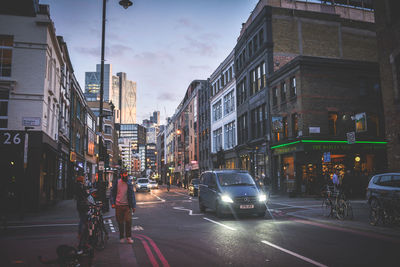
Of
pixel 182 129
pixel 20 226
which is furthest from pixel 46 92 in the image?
pixel 182 129

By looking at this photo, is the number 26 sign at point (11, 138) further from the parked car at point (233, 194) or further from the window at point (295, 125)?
the window at point (295, 125)

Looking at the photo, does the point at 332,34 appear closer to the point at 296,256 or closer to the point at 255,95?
the point at 255,95

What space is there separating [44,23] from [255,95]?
22.2m

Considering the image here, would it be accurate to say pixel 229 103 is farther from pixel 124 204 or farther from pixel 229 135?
pixel 124 204

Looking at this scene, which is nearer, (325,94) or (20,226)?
(20,226)

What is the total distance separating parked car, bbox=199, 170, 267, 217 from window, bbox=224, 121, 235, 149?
2808 centimetres

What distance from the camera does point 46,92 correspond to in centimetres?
2042

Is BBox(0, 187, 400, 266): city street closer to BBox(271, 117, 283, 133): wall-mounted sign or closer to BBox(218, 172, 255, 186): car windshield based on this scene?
BBox(218, 172, 255, 186): car windshield

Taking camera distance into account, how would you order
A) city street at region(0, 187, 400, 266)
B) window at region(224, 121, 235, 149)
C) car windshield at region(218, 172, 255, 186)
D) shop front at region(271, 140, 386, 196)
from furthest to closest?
window at region(224, 121, 235, 149) < shop front at region(271, 140, 386, 196) < car windshield at region(218, 172, 255, 186) < city street at region(0, 187, 400, 266)

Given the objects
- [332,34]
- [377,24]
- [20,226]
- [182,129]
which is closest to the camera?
[20,226]

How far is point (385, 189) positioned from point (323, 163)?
48.0ft

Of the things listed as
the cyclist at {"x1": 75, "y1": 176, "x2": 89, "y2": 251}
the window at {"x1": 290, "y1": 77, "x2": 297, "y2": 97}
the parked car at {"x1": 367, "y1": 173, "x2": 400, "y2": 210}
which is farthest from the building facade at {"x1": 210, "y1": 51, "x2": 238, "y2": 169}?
the cyclist at {"x1": 75, "y1": 176, "x2": 89, "y2": 251}

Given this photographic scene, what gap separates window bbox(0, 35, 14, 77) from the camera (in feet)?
63.8

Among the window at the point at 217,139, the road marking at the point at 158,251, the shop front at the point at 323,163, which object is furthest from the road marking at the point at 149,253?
the window at the point at 217,139
